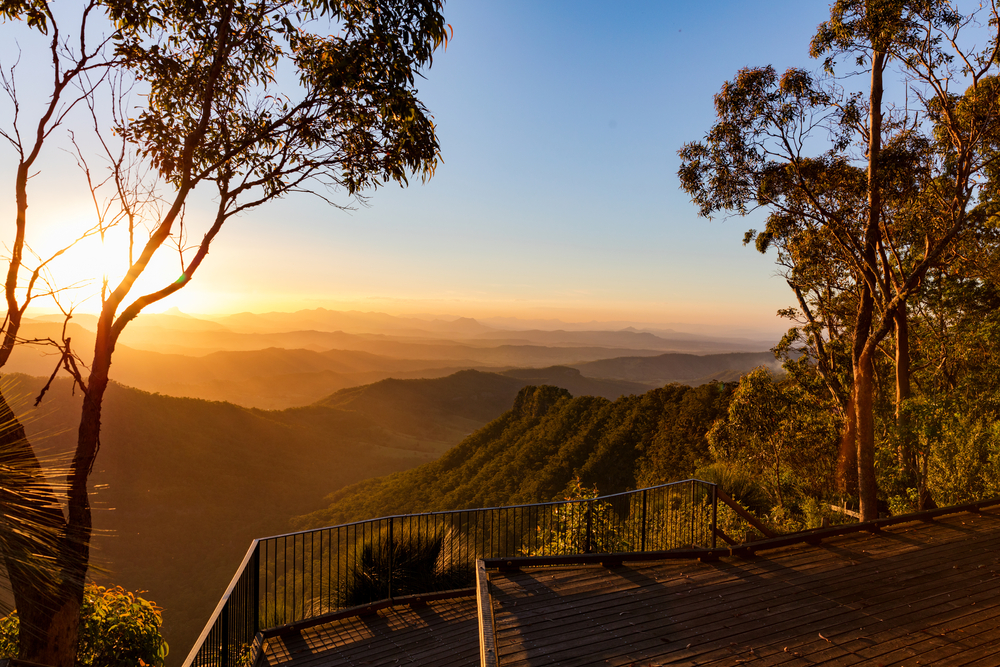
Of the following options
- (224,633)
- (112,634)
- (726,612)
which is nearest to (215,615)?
(224,633)

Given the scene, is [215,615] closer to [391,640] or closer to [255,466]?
[391,640]

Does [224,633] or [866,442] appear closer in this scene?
[224,633]

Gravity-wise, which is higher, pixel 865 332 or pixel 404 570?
pixel 865 332

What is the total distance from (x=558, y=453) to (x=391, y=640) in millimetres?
27565

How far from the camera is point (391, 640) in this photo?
6223 millimetres

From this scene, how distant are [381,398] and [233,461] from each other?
173 ft

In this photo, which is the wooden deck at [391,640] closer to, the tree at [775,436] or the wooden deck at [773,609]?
the wooden deck at [773,609]

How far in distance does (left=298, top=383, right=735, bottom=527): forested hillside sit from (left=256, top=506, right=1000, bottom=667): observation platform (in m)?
15.4

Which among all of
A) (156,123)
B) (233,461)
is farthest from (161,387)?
(156,123)

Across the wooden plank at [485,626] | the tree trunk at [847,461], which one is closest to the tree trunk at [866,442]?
the tree trunk at [847,461]

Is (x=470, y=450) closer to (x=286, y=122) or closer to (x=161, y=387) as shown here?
(x=286, y=122)

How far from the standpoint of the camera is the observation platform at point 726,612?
4.30 meters

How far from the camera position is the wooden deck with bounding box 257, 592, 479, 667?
5.73 m

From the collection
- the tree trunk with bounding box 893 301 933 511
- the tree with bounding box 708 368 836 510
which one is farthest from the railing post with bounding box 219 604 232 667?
the tree with bounding box 708 368 836 510
